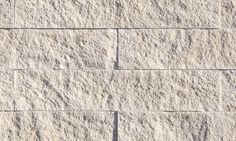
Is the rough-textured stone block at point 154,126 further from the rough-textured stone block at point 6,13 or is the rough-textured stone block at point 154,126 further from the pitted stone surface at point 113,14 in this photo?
the rough-textured stone block at point 6,13

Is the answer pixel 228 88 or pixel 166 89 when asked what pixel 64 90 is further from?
pixel 228 88

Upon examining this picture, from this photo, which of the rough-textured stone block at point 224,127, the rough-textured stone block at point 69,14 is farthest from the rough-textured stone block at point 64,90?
the rough-textured stone block at point 224,127

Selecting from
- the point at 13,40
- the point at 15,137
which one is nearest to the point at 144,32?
the point at 13,40

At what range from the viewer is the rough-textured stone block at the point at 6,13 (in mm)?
2445

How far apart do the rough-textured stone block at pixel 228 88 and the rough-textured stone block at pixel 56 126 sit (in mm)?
573

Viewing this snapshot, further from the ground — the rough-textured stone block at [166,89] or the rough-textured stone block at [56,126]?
the rough-textured stone block at [166,89]

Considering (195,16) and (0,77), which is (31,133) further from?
(195,16)

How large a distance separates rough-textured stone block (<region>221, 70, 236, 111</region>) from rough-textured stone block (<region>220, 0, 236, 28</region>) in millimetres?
238

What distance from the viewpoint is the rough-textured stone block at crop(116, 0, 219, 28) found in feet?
8.06

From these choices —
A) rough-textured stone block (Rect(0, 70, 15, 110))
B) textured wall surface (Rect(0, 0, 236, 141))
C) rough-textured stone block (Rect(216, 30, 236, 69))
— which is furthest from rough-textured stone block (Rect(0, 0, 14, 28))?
rough-textured stone block (Rect(216, 30, 236, 69))

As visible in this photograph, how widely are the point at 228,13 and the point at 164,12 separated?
0.32 meters

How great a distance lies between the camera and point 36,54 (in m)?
2.45

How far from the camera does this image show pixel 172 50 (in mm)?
2457

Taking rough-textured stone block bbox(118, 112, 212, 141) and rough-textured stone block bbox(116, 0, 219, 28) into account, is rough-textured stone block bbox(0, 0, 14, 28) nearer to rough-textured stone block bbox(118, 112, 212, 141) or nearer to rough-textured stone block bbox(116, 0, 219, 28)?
rough-textured stone block bbox(116, 0, 219, 28)
